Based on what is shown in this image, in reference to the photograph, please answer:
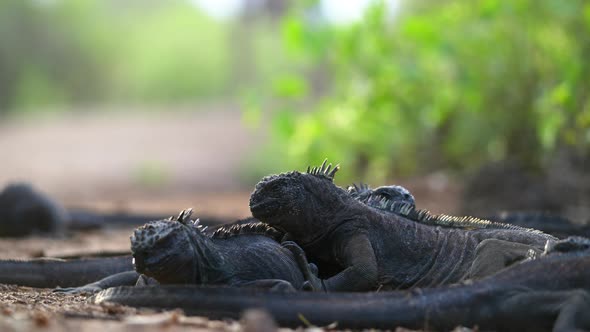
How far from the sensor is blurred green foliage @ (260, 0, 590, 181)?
36.8ft

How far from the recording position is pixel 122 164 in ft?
86.9

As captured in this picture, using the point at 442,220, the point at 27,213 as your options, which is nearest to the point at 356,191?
the point at 442,220

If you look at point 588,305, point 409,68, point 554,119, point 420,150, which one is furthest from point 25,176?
point 588,305

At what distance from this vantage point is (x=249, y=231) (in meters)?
5.02

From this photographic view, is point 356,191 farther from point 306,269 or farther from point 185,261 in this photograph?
point 185,261

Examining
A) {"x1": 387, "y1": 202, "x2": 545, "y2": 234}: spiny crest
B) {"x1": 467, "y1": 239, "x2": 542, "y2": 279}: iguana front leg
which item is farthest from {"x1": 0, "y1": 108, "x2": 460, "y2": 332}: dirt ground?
{"x1": 387, "y1": 202, "x2": 545, "y2": 234}: spiny crest

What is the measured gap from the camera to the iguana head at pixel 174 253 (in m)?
4.32

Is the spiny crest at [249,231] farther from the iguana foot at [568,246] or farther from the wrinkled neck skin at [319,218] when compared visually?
the iguana foot at [568,246]

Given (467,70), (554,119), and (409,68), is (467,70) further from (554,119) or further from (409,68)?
(554,119)

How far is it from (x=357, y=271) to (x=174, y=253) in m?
1.01

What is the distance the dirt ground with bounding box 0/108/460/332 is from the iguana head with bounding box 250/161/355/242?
1070 millimetres

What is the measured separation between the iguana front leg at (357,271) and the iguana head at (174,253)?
65cm

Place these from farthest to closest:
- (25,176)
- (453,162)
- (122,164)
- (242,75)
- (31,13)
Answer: (31,13) < (242,75) < (122,164) < (25,176) < (453,162)

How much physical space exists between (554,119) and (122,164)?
1848cm
